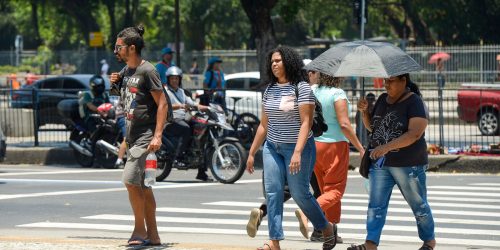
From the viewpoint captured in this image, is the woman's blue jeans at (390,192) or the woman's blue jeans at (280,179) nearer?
the woman's blue jeans at (390,192)

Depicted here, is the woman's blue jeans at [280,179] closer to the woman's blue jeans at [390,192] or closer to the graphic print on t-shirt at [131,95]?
the woman's blue jeans at [390,192]

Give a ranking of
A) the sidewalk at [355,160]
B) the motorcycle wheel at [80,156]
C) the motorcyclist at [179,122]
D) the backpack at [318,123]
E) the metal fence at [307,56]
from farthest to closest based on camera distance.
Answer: the metal fence at [307,56] < the motorcycle wheel at [80,156] < the sidewalk at [355,160] < the motorcyclist at [179,122] < the backpack at [318,123]

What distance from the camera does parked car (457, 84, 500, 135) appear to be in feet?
68.7

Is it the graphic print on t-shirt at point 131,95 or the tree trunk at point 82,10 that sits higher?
the tree trunk at point 82,10

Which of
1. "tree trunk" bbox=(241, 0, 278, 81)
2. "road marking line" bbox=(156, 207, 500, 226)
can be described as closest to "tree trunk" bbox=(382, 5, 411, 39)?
"tree trunk" bbox=(241, 0, 278, 81)

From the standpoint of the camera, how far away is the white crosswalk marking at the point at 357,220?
11072 millimetres

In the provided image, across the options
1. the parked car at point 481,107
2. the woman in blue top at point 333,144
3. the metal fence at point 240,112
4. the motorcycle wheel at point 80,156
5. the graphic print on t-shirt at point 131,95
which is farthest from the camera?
the parked car at point 481,107

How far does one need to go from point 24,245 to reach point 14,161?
37.0ft

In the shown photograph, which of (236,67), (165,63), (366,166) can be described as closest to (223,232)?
(366,166)

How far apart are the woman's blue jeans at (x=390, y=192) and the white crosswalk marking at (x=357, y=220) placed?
178cm

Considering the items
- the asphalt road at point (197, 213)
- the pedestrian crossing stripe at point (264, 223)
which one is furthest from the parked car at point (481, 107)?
the pedestrian crossing stripe at point (264, 223)

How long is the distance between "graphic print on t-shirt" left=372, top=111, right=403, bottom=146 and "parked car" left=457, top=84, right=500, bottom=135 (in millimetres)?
12023

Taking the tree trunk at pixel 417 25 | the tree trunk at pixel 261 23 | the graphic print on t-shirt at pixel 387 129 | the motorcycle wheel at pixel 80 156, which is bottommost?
the motorcycle wheel at pixel 80 156

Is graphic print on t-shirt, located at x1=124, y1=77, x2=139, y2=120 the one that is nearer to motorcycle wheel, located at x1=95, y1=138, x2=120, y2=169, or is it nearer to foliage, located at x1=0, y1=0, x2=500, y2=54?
motorcycle wheel, located at x1=95, y1=138, x2=120, y2=169
